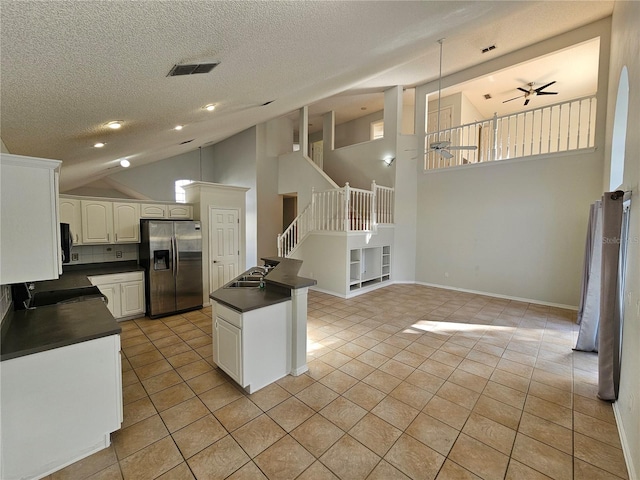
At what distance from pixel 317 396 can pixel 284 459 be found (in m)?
0.73

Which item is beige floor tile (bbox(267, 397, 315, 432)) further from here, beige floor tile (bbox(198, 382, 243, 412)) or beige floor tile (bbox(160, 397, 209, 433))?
beige floor tile (bbox(160, 397, 209, 433))

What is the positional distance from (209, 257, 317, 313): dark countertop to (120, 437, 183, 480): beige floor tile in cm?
107

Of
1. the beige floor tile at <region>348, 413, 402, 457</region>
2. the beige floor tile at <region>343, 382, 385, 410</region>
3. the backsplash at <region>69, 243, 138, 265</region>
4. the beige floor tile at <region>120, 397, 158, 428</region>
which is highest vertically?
the backsplash at <region>69, 243, 138, 265</region>

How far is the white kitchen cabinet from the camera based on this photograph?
1595mm

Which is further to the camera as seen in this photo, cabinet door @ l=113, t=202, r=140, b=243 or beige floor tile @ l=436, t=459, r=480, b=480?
cabinet door @ l=113, t=202, r=140, b=243

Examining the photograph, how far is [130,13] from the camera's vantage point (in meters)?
1.21

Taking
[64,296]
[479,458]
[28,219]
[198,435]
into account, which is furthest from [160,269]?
[479,458]

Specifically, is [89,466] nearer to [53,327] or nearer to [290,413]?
[53,327]

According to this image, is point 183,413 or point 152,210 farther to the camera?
point 152,210

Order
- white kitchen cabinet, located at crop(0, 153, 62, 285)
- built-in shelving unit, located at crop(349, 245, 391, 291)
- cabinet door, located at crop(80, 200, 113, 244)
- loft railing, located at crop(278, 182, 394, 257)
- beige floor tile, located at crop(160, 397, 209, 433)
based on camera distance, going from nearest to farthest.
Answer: white kitchen cabinet, located at crop(0, 153, 62, 285)
beige floor tile, located at crop(160, 397, 209, 433)
cabinet door, located at crop(80, 200, 113, 244)
loft railing, located at crop(278, 182, 394, 257)
built-in shelving unit, located at crop(349, 245, 391, 291)

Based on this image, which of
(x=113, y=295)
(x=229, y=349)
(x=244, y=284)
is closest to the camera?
(x=229, y=349)

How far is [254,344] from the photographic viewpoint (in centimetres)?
259

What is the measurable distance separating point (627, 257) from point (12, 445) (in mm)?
4707

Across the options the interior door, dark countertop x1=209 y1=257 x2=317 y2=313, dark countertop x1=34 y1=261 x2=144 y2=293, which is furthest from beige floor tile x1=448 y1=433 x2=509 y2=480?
the interior door
